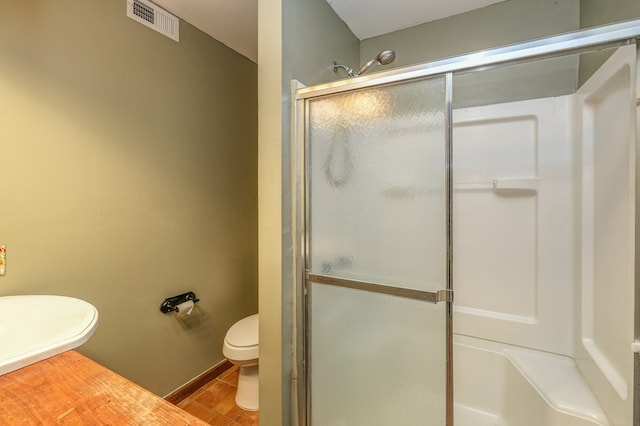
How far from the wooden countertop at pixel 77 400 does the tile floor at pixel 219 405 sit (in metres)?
1.25

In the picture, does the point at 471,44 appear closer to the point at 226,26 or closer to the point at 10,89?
the point at 226,26

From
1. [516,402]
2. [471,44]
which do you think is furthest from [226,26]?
[516,402]

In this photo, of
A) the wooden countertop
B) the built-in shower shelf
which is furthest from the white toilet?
the built-in shower shelf

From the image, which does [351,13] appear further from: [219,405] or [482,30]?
[219,405]

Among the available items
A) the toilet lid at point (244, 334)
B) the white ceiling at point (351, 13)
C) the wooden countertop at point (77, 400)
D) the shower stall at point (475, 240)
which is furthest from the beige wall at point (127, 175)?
the shower stall at point (475, 240)

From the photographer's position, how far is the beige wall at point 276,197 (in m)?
1.25

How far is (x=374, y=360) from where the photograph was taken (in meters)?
1.31

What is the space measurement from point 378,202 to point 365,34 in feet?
4.69

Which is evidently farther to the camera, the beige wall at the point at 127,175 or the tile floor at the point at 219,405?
the tile floor at the point at 219,405

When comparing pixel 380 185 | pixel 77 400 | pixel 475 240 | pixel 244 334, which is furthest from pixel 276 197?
pixel 475 240

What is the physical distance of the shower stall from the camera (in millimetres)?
1069

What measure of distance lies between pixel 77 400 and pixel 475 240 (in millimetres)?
1859

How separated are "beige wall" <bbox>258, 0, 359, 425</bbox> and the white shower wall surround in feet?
3.55

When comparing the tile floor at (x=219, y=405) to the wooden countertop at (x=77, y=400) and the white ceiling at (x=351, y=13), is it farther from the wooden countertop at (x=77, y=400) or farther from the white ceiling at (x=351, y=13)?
the white ceiling at (x=351, y=13)
